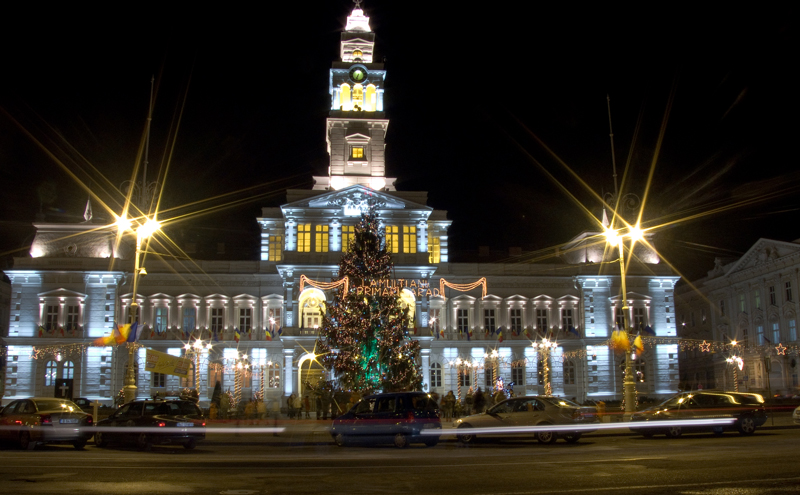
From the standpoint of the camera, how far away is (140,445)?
22.0 m

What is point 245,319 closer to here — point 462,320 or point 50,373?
point 50,373

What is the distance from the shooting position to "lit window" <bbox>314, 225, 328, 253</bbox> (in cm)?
5472

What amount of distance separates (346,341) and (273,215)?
21.5m

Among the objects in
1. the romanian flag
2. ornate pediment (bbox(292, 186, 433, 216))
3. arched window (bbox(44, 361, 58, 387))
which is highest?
ornate pediment (bbox(292, 186, 433, 216))

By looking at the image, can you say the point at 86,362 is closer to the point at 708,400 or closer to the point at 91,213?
the point at 91,213

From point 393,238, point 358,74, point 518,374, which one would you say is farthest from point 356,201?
point 518,374

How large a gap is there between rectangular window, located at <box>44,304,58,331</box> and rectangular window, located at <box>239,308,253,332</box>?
13.3 metres

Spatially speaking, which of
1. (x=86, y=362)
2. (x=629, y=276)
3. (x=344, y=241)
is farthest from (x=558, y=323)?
(x=86, y=362)

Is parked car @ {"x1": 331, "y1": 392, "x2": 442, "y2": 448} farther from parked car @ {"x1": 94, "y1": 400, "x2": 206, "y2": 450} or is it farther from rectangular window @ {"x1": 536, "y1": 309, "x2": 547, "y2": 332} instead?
rectangular window @ {"x1": 536, "y1": 309, "x2": 547, "y2": 332}

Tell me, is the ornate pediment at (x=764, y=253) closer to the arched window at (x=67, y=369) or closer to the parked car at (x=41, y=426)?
the parked car at (x=41, y=426)

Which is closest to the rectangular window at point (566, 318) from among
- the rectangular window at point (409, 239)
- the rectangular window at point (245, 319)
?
the rectangular window at point (409, 239)

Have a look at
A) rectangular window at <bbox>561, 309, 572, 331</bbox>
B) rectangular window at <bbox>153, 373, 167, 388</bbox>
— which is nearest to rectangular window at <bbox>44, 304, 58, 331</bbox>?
rectangular window at <bbox>153, 373, 167, 388</bbox>

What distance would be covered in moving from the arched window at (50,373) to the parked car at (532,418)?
39294 millimetres

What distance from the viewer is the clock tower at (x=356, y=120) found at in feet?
198
